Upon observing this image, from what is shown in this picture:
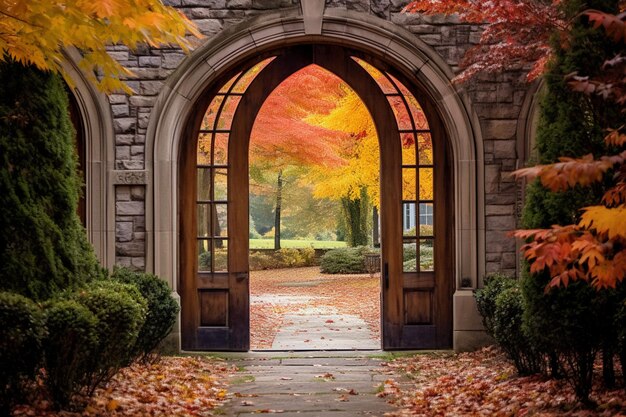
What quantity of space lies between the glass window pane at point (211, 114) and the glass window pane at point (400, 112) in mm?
1904

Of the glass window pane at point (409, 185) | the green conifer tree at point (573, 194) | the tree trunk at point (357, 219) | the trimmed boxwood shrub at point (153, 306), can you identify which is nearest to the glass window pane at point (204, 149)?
the trimmed boxwood shrub at point (153, 306)

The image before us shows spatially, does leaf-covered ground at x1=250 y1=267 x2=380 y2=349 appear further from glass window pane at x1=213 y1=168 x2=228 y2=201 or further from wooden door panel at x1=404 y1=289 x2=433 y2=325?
glass window pane at x1=213 y1=168 x2=228 y2=201


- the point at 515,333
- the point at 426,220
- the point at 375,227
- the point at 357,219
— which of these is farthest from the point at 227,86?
the point at 375,227

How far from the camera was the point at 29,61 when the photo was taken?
5867mm

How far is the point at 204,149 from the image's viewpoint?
29.7 ft

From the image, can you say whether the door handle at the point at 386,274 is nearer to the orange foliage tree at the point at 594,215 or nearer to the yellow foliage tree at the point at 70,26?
the yellow foliage tree at the point at 70,26

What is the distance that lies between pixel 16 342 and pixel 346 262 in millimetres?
18515

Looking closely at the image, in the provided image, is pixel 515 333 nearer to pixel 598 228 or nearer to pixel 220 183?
pixel 598 228

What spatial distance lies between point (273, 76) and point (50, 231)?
3943 mm

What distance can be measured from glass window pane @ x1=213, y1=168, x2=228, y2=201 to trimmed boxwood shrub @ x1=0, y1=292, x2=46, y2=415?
4113 mm

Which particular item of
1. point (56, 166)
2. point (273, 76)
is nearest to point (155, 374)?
point (56, 166)

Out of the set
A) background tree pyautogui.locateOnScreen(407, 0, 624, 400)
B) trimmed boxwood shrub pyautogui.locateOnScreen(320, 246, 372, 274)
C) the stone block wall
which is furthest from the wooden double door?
trimmed boxwood shrub pyautogui.locateOnScreen(320, 246, 372, 274)

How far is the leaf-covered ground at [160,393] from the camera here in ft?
18.5

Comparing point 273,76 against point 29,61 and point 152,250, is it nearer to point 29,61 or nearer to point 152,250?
point 152,250
